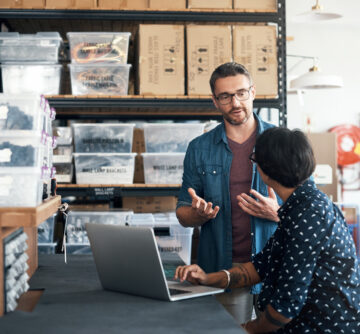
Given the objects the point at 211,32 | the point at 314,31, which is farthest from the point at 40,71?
the point at 314,31

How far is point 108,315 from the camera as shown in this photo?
54.9 inches

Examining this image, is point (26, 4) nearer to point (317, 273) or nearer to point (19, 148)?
point (19, 148)

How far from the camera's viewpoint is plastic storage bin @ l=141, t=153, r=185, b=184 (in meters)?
3.21

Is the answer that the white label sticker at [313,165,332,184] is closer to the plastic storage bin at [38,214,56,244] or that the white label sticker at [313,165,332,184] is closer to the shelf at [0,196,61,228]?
the plastic storage bin at [38,214,56,244]

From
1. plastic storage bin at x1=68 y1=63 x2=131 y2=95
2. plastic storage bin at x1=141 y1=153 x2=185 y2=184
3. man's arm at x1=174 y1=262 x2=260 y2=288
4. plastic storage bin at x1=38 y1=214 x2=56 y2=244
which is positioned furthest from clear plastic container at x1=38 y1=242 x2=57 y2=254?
man's arm at x1=174 y1=262 x2=260 y2=288

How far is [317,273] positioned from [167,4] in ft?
6.77

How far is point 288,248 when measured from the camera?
1.48 meters

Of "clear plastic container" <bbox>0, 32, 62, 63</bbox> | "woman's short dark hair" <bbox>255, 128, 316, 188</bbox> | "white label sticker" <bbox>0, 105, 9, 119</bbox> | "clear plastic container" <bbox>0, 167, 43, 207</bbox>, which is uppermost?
"clear plastic container" <bbox>0, 32, 62, 63</bbox>

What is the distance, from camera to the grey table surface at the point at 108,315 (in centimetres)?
128

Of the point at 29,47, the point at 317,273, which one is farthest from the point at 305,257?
the point at 29,47

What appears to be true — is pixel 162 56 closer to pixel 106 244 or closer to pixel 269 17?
pixel 269 17

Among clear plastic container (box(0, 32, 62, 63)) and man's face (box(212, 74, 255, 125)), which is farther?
clear plastic container (box(0, 32, 62, 63))

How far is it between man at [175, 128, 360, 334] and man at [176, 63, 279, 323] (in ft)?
1.95

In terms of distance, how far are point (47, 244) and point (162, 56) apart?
1316 millimetres
